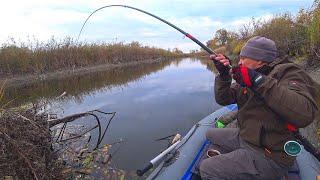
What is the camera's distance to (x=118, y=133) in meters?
6.44

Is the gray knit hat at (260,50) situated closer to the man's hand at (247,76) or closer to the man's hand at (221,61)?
the man's hand at (221,61)

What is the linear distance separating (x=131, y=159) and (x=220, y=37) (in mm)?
36580

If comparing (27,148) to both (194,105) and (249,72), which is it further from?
(194,105)

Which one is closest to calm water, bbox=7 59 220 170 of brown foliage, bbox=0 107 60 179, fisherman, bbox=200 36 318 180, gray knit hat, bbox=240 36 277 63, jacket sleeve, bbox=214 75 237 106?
brown foliage, bbox=0 107 60 179

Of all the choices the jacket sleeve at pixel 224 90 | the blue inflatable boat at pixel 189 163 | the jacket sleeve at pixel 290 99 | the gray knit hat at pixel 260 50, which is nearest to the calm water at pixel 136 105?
the blue inflatable boat at pixel 189 163

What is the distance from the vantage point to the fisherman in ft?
8.40

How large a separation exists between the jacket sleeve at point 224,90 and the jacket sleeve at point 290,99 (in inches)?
21.9

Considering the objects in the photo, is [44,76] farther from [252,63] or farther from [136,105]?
[252,63]

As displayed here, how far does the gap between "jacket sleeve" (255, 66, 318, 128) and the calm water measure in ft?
9.03

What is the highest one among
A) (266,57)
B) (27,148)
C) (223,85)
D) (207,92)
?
(266,57)

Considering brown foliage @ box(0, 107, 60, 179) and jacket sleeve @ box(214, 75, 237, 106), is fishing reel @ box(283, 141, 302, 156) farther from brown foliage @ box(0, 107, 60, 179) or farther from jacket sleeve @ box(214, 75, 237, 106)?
brown foliage @ box(0, 107, 60, 179)

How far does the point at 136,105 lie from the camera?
9148 mm

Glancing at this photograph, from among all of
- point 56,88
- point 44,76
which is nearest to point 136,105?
point 56,88

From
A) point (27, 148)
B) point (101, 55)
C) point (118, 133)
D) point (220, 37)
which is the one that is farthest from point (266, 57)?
point (220, 37)
